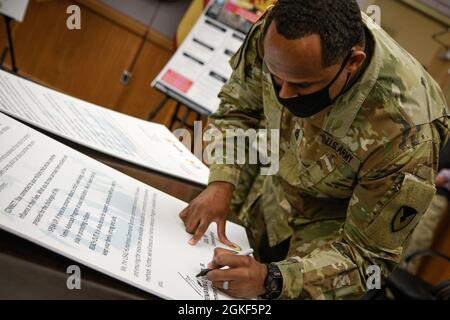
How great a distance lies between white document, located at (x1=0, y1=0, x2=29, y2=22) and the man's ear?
7.83 ft

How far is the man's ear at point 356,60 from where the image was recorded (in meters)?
0.90

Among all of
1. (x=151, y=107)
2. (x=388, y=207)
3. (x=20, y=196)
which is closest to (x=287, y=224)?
(x=388, y=207)

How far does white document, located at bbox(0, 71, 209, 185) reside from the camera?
0.96 meters

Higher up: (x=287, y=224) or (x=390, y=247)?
(x=390, y=247)

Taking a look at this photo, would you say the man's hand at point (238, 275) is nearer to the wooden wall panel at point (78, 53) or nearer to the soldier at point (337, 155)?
the soldier at point (337, 155)

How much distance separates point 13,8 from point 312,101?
236 centimetres

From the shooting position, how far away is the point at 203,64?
3.34 m

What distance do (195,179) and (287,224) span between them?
257 mm

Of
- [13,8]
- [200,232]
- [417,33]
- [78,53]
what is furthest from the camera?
[78,53]

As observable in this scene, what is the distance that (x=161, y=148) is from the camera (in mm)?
1244

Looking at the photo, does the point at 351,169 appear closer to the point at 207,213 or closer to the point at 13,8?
the point at 207,213

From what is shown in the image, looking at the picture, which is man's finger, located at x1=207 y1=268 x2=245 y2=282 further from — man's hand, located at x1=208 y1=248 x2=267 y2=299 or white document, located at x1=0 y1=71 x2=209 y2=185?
white document, located at x1=0 y1=71 x2=209 y2=185

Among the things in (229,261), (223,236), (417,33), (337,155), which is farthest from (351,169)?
(417,33)

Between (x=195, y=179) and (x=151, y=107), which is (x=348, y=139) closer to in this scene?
(x=195, y=179)
